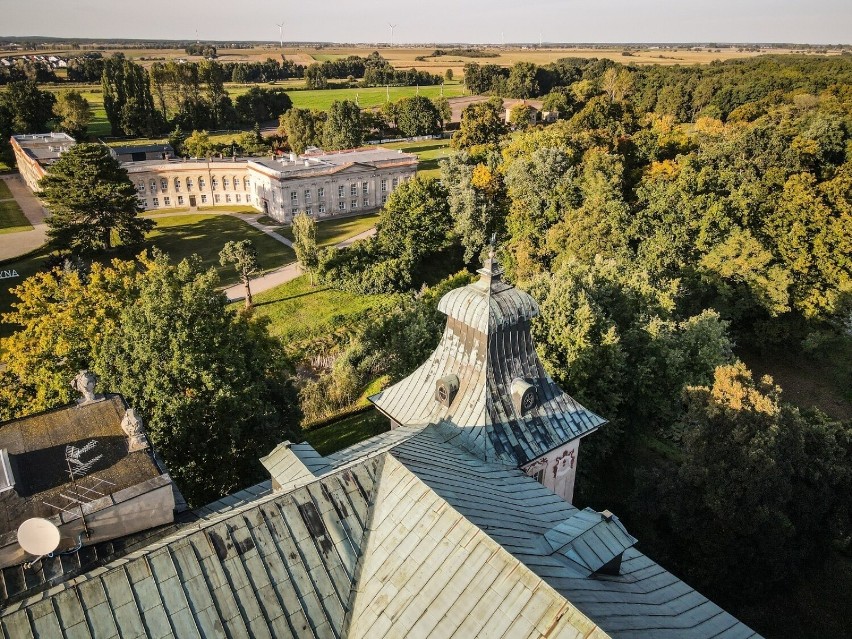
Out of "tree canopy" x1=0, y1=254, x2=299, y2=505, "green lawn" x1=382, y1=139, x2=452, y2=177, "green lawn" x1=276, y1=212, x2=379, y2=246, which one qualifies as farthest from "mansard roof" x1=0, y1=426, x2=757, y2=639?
A: "green lawn" x1=382, y1=139, x2=452, y2=177

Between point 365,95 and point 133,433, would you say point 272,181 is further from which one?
point 365,95

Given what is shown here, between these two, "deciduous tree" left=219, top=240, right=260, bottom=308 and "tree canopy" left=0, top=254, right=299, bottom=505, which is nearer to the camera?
"tree canopy" left=0, top=254, right=299, bottom=505

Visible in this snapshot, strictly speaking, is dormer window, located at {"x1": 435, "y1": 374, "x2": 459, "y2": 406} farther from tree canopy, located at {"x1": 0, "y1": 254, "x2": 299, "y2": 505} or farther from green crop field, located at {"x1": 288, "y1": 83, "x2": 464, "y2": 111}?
green crop field, located at {"x1": 288, "y1": 83, "x2": 464, "y2": 111}

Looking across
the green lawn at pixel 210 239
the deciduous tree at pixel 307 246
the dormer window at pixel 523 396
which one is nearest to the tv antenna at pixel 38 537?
the dormer window at pixel 523 396

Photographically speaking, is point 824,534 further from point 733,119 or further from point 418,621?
point 733,119

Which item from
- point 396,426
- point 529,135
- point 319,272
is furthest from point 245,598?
point 529,135

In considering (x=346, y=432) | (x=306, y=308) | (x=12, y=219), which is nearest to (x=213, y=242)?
(x=306, y=308)
